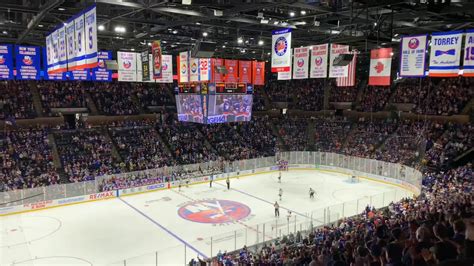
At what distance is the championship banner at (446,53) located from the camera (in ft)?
50.8

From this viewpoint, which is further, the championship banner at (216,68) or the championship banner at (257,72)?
the championship banner at (257,72)

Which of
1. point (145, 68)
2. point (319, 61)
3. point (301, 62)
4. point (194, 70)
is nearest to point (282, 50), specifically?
A: point (319, 61)

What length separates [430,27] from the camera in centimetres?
2058

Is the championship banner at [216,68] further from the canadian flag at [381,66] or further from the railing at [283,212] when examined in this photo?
the railing at [283,212]

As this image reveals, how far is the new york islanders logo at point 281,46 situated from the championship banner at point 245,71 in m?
6.79

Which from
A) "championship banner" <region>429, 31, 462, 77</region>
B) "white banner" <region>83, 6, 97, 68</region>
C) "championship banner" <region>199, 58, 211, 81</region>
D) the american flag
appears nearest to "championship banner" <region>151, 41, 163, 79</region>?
"championship banner" <region>199, 58, 211, 81</region>

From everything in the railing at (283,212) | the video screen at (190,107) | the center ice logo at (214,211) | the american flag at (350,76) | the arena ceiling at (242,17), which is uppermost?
the arena ceiling at (242,17)

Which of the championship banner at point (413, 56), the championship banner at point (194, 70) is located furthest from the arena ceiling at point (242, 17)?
the championship banner at point (194, 70)

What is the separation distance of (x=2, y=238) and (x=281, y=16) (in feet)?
57.4

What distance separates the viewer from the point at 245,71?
81.8ft

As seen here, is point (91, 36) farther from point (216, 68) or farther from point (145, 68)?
point (216, 68)

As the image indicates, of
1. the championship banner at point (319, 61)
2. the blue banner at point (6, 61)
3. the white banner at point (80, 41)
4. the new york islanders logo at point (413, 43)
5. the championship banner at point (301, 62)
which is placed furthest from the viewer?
the blue banner at point (6, 61)

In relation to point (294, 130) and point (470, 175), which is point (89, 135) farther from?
point (470, 175)

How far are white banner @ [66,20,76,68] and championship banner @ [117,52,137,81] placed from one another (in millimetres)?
9506
